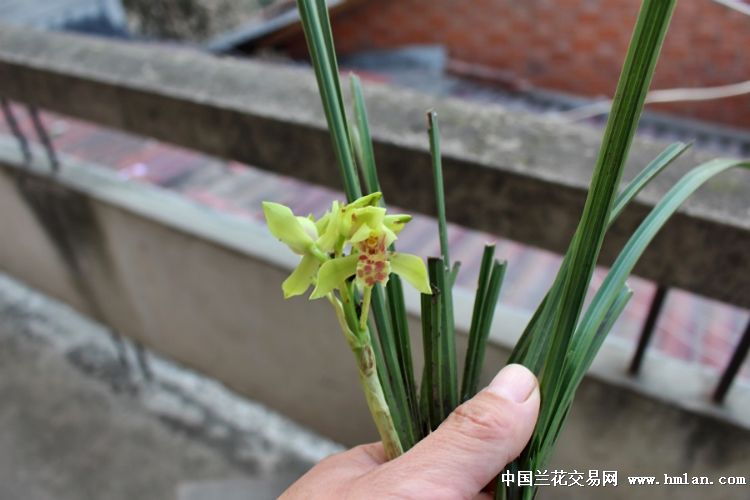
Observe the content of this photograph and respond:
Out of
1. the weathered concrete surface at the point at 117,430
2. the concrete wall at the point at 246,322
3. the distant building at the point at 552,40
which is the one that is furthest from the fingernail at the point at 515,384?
the distant building at the point at 552,40

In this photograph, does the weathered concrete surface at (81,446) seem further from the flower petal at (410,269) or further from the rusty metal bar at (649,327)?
the flower petal at (410,269)

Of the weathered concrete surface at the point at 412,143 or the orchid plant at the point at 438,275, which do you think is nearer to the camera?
the orchid plant at the point at 438,275

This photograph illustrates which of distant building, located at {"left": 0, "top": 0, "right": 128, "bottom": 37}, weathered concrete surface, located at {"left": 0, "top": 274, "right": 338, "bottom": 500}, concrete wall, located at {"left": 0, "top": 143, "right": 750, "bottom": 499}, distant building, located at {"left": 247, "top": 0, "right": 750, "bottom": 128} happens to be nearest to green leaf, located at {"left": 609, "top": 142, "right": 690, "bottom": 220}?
concrete wall, located at {"left": 0, "top": 143, "right": 750, "bottom": 499}

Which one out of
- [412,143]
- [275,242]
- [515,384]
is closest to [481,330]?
[515,384]

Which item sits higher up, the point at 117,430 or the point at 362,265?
the point at 362,265

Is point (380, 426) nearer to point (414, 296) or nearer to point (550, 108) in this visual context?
point (414, 296)

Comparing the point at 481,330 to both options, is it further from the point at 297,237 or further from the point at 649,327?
the point at 649,327
